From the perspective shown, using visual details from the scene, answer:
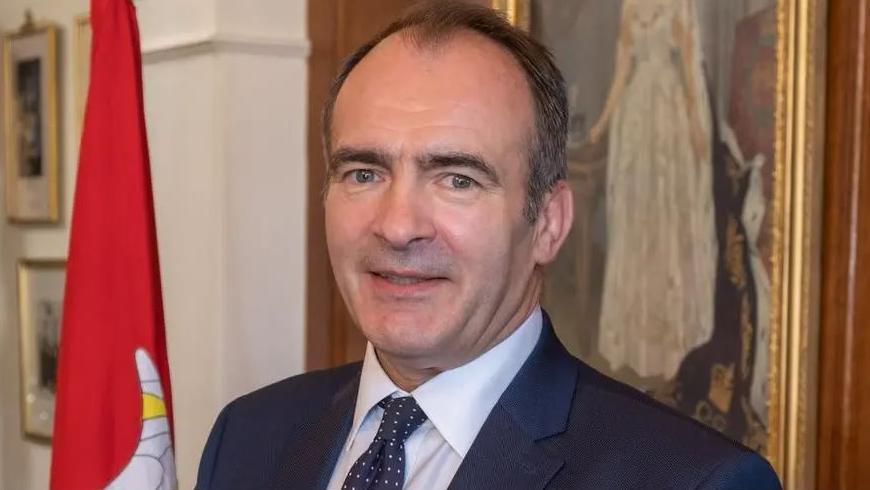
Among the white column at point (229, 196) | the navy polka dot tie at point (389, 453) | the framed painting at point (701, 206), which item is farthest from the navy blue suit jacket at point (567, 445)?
the white column at point (229, 196)

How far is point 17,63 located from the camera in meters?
3.64

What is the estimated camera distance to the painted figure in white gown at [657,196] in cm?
220

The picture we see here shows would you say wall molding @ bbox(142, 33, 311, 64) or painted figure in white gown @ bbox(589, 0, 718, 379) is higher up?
wall molding @ bbox(142, 33, 311, 64)

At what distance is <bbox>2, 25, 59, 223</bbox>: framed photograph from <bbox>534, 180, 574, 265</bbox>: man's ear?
223cm

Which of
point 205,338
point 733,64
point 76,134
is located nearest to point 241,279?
point 205,338

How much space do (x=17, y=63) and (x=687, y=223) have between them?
2.40 meters

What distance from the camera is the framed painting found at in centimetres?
205

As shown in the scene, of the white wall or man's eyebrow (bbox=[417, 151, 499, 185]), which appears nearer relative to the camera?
man's eyebrow (bbox=[417, 151, 499, 185])

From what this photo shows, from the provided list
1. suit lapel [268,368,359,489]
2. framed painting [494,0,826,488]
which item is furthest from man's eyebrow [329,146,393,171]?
framed painting [494,0,826,488]

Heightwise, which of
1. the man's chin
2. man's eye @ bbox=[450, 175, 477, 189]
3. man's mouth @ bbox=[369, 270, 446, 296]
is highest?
man's eye @ bbox=[450, 175, 477, 189]

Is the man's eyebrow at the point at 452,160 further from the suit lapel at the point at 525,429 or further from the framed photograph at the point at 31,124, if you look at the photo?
the framed photograph at the point at 31,124

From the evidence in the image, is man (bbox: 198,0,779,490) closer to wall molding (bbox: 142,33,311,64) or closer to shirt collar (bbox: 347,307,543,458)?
shirt collar (bbox: 347,307,543,458)

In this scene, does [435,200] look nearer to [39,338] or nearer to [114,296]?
[114,296]

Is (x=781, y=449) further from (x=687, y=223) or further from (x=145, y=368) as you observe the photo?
(x=145, y=368)
